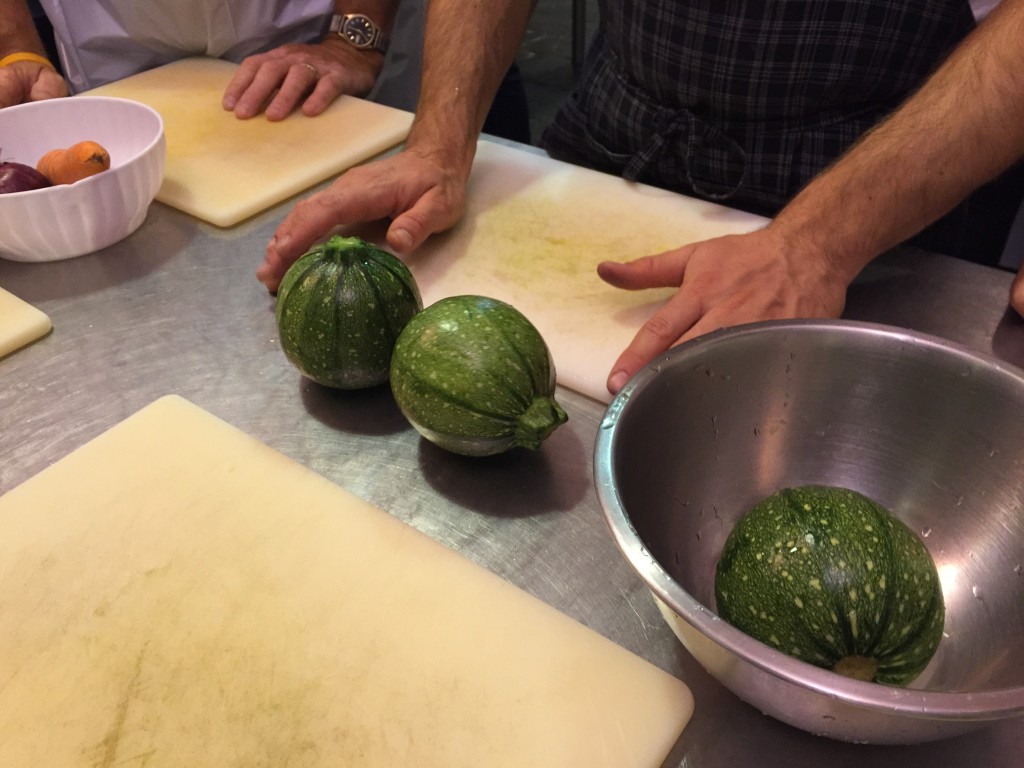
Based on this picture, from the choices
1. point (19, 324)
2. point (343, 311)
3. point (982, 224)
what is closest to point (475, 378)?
point (343, 311)

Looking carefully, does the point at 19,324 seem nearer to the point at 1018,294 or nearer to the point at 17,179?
the point at 17,179

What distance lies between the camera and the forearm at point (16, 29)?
1.90 metres

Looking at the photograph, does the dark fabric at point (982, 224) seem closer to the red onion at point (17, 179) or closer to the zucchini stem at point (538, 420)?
the zucchini stem at point (538, 420)

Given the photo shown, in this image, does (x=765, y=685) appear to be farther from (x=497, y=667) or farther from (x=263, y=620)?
(x=263, y=620)

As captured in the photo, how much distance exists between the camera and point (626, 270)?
114 cm

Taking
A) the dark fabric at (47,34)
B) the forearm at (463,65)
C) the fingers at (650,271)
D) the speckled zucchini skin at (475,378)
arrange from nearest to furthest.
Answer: the speckled zucchini skin at (475,378) < the fingers at (650,271) < the forearm at (463,65) < the dark fabric at (47,34)

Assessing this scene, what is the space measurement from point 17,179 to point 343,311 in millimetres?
665

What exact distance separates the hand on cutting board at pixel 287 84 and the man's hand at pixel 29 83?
15.1 inches

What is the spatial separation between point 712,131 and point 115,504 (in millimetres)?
1189

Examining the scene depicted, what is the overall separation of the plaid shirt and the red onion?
3.25 feet

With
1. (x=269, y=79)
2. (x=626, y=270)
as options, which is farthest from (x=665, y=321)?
(x=269, y=79)

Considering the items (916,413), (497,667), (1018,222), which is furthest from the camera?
(1018,222)

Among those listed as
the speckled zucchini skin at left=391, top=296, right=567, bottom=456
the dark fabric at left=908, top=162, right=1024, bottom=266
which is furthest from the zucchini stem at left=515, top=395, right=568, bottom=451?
the dark fabric at left=908, top=162, right=1024, bottom=266

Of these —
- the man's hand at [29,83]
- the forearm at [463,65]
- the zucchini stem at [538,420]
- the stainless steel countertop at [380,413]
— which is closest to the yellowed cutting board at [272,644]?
the stainless steel countertop at [380,413]
